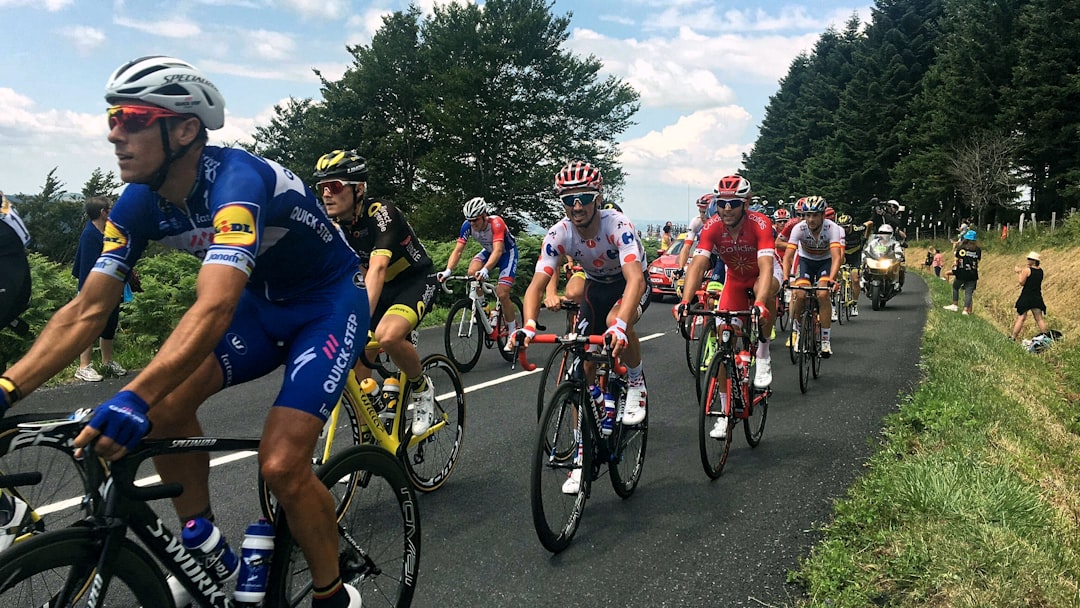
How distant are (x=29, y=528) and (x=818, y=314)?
886 cm

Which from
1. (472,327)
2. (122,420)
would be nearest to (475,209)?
(472,327)

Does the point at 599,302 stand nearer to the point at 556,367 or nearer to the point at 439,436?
the point at 556,367

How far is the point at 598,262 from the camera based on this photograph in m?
5.40

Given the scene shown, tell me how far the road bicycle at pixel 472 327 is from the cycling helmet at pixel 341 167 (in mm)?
4246

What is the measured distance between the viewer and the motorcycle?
59.1 feet

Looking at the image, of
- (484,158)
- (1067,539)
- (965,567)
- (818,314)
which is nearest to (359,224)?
(965,567)

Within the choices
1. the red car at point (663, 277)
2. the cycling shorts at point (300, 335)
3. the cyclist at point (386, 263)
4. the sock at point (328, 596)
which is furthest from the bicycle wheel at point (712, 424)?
the red car at point (663, 277)

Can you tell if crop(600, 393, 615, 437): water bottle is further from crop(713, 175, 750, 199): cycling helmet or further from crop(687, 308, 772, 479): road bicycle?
crop(713, 175, 750, 199): cycling helmet

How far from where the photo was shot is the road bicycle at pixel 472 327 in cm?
911

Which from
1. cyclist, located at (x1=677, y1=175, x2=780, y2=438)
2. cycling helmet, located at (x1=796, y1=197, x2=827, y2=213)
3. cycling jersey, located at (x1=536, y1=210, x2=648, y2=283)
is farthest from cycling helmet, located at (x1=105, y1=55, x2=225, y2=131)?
cycling helmet, located at (x1=796, y1=197, x2=827, y2=213)

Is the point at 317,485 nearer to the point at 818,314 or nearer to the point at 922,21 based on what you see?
the point at 818,314

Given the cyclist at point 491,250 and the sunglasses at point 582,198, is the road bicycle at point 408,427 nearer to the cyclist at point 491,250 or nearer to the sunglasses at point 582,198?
the sunglasses at point 582,198

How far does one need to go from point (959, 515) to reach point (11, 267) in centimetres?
574

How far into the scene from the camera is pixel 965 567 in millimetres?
3307
